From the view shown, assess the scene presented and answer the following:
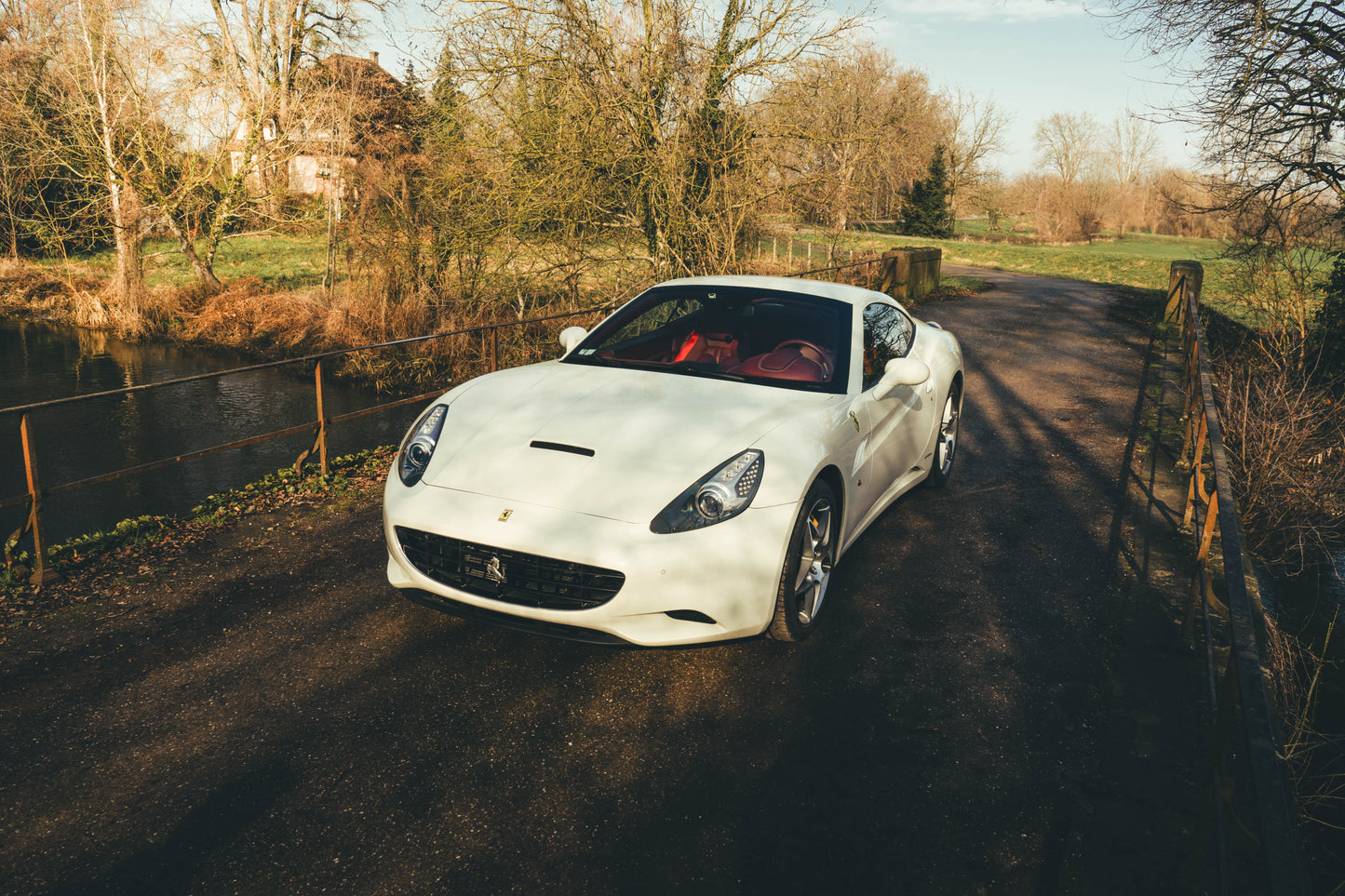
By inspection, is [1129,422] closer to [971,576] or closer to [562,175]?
[971,576]

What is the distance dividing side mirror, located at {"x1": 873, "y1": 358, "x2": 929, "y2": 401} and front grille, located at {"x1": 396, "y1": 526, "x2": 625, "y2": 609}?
2.06 m

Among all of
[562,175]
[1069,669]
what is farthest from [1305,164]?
[1069,669]

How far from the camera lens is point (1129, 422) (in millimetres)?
8922

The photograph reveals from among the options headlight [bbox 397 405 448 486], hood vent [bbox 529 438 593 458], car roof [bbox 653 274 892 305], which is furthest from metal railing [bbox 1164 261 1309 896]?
headlight [bbox 397 405 448 486]

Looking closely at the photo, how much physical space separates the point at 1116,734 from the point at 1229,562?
105cm

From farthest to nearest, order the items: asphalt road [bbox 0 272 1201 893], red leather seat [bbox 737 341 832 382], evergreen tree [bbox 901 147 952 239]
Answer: evergreen tree [bbox 901 147 952 239]
red leather seat [bbox 737 341 832 382]
asphalt road [bbox 0 272 1201 893]

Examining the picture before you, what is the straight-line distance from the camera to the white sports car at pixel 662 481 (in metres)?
3.40

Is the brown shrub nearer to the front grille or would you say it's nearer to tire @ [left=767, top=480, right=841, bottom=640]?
the front grille

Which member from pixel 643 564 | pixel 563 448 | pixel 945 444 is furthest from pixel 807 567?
pixel 945 444

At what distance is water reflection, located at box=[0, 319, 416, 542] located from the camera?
991cm

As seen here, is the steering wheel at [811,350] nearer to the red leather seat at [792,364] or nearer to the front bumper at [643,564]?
the red leather seat at [792,364]

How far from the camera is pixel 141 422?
1343cm

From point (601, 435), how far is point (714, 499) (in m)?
0.67

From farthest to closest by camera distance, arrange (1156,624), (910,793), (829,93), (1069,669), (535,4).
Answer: (829,93)
(535,4)
(1156,624)
(1069,669)
(910,793)
